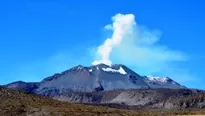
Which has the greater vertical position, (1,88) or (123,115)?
(1,88)

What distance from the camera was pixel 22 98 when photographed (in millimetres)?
93125

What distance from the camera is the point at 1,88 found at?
99188 millimetres

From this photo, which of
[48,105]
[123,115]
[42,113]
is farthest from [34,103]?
[123,115]

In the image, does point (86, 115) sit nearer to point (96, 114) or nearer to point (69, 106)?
point (96, 114)

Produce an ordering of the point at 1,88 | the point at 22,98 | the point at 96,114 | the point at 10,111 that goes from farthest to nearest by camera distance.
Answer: the point at 1,88 → the point at 22,98 → the point at 96,114 → the point at 10,111

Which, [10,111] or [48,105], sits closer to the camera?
[10,111]

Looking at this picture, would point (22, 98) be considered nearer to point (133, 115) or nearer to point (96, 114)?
point (96, 114)

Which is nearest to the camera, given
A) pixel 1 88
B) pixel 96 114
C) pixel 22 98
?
pixel 96 114

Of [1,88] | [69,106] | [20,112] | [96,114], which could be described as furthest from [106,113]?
[1,88]

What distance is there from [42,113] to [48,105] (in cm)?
864

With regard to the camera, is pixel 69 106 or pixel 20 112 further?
pixel 69 106

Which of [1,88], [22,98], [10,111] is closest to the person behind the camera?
[10,111]

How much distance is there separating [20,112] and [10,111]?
5.52ft

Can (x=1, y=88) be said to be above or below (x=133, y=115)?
above
